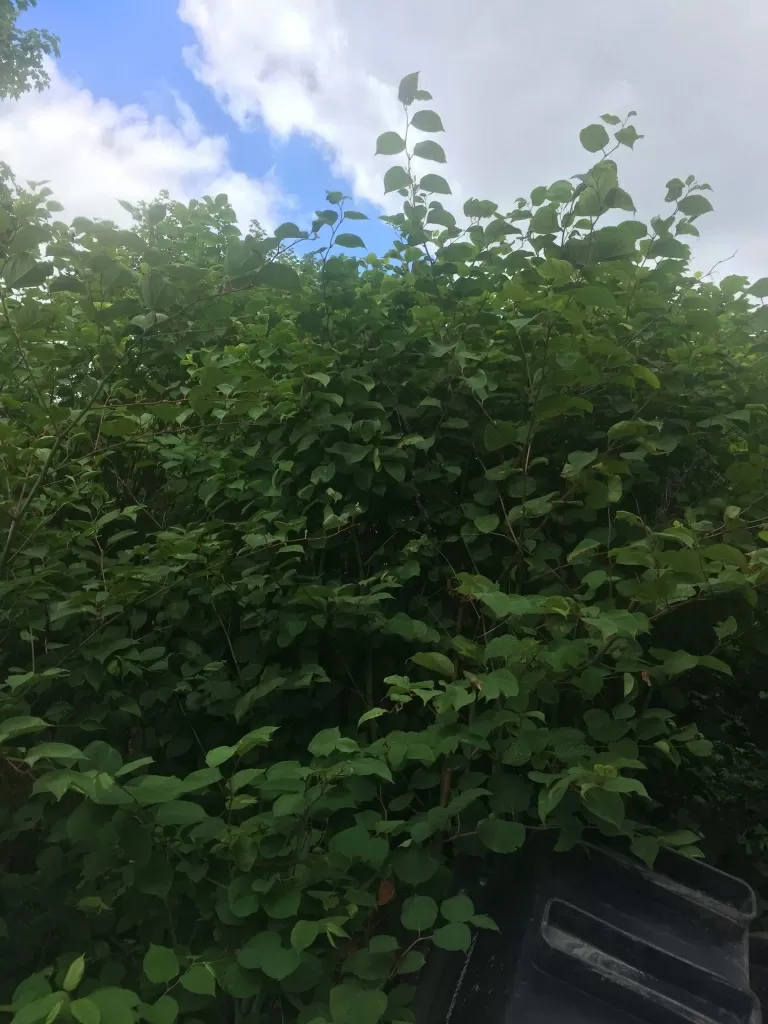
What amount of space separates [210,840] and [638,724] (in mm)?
993

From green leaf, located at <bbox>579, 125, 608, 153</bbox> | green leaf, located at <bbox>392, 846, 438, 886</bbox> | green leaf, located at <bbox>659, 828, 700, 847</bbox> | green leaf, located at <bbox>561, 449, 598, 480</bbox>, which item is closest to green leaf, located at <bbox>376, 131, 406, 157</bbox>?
green leaf, located at <bbox>579, 125, 608, 153</bbox>

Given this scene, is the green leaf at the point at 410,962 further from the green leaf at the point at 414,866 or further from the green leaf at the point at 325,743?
the green leaf at the point at 325,743

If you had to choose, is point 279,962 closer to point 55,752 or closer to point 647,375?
point 55,752

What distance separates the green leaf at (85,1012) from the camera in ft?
2.95

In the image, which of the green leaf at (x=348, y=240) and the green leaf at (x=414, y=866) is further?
the green leaf at (x=348, y=240)

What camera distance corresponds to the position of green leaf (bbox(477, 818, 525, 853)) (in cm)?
140

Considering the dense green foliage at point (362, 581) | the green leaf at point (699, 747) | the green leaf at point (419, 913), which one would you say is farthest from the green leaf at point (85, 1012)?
the green leaf at point (699, 747)

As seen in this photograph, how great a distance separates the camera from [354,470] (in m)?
1.96

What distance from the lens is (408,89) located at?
1.85m

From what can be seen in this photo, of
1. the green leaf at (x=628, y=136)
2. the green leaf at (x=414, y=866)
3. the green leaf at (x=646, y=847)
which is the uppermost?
the green leaf at (x=628, y=136)

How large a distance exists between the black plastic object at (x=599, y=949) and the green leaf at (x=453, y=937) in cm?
34

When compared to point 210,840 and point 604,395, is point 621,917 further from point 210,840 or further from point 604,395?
point 604,395

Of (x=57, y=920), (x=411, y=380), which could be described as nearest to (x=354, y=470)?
(x=411, y=380)

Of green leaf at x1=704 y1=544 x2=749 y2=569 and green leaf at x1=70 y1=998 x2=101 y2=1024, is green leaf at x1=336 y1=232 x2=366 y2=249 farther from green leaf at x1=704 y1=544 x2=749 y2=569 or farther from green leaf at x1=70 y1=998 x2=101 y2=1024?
green leaf at x1=70 y1=998 x2=101 y2=1024
